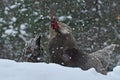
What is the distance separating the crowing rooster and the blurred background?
377 centimetres

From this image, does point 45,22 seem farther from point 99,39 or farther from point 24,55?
point 24,55

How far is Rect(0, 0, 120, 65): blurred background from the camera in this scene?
9.35 meters

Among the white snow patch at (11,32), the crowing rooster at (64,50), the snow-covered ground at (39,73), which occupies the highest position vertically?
the snow-covered ground at (39,73)

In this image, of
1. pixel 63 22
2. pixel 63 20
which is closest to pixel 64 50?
pixel 63 22

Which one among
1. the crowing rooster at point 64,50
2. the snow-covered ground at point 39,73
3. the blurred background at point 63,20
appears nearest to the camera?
the snow-covered ground at point 39,73

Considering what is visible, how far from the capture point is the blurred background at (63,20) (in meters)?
9.35

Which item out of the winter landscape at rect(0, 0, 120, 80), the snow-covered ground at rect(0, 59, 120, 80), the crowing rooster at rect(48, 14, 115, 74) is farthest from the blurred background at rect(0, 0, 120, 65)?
the snow-covered ground at rect(0, 59, 120, 80)

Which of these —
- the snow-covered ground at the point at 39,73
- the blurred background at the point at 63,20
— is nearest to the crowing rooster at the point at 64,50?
the snow-covered ground at the point at 39,73

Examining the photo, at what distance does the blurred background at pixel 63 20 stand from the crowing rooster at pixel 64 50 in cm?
377

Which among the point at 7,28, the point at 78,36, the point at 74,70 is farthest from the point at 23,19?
the point at 74,70

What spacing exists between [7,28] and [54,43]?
14.9 feet

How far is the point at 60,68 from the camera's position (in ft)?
11.2

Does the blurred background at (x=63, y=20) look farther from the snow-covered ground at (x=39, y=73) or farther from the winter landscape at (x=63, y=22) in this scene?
the snow-covered ground at (x=39, y=73)

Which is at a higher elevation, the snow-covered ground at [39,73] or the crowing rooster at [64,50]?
the snow-covered ground at [39,73]
